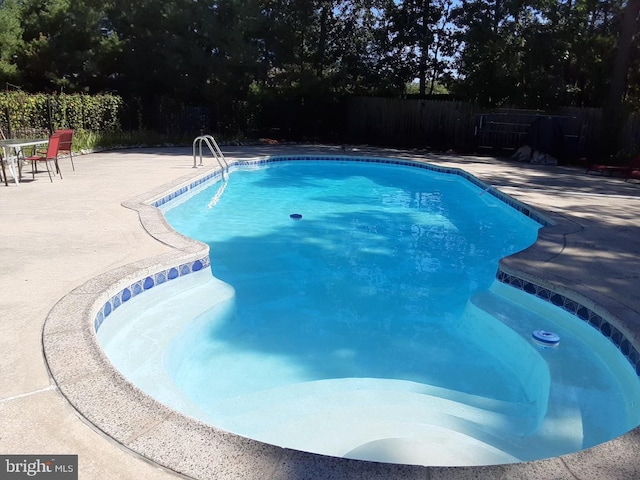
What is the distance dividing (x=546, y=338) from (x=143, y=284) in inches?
133

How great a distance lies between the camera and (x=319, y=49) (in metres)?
17.9

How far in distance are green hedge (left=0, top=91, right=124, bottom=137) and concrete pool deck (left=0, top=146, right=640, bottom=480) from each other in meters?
3.57

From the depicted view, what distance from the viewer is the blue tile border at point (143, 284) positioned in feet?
11.8

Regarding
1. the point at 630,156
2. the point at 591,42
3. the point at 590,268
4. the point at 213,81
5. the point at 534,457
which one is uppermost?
the point at 591,42

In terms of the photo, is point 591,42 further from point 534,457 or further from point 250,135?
point 534,457

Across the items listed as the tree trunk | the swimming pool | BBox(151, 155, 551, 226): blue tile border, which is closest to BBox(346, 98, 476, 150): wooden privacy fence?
the tree trunk

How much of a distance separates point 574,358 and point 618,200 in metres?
5.91

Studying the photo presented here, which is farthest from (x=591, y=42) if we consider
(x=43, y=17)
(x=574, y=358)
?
(x=43, y=17)

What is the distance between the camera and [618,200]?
8477mm

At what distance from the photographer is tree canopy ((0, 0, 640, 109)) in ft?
50.7

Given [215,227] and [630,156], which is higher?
[630,156]

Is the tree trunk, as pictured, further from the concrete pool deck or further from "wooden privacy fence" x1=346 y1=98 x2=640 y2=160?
the concrete pool deck

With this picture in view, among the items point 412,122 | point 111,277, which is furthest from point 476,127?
point 111,277

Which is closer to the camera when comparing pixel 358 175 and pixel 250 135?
pixel 358 175
